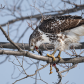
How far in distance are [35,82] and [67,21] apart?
7.34 ft

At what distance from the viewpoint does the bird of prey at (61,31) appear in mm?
4426

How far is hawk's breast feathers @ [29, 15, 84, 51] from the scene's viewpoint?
14.5 feet

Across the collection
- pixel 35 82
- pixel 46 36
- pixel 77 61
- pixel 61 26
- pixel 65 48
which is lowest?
pixel 35 82

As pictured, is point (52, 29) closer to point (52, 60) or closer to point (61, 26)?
point (61, 26)

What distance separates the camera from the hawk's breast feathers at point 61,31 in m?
4.43

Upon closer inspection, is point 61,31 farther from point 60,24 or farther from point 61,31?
point 60,24

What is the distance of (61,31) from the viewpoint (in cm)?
442

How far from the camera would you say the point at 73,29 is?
446 centimetres

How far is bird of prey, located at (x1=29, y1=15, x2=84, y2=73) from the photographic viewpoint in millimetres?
4426

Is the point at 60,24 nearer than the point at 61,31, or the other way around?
the point at 61,31

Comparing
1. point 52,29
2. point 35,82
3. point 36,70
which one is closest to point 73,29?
point 52,29

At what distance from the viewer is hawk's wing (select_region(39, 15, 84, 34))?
446 cm

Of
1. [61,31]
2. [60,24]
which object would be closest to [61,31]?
[61,31]

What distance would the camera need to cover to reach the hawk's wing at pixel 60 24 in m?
4.46
